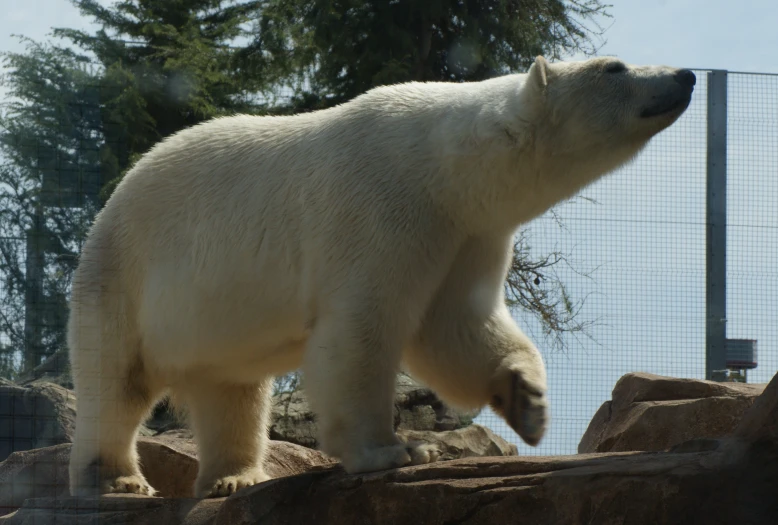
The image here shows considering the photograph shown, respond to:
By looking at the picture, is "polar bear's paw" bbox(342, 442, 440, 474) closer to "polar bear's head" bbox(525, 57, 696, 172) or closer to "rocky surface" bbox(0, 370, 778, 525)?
"rocky surface" bbox(0, 370, 778, 525)

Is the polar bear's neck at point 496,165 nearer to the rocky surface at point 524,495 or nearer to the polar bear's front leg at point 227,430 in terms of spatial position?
the rocky surface at point 524,495

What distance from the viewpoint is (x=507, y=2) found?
30.4 ft

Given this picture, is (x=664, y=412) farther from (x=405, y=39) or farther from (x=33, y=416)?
(x=405, y=39)

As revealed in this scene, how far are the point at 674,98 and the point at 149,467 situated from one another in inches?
136

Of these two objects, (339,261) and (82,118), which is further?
(82,118)

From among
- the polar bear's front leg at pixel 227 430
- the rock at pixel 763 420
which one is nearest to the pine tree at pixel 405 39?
the polar bear's front leg at pixel 227 430

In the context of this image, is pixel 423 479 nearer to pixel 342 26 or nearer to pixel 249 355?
pixel 249 355

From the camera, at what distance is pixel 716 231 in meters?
7.64

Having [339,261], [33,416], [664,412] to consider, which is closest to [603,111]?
[339,261]

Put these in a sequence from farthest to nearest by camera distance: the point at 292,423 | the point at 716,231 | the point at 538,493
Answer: the point at 292,423 < the point at 716,231 < the point at 538,493

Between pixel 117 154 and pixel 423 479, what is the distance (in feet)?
16.1

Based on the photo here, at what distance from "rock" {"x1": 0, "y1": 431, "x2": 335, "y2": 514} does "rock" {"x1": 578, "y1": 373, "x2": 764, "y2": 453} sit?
160 centimetres

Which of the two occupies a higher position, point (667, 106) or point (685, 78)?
point (685, 78)

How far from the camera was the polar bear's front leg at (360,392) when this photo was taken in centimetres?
383
